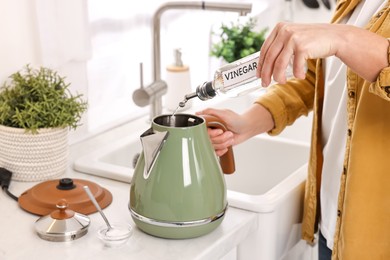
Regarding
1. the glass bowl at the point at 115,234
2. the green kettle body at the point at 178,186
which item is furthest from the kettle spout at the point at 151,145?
the glass bowl at the point at 115,234

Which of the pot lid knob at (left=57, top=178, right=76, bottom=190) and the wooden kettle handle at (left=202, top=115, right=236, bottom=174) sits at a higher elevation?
the wooden kettle handle at (left=202, top=115, right=236, bottom=174)

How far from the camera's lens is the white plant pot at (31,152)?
4.37ft

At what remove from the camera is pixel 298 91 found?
1466 mm

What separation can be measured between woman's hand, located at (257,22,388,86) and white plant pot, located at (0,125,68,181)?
21.1 inches

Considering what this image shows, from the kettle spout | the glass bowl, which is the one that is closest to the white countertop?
the glass bowl

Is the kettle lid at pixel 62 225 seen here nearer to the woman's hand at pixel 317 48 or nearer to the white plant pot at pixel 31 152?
the white plant pot at pixel 31 152

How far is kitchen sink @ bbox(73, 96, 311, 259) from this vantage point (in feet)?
4.19

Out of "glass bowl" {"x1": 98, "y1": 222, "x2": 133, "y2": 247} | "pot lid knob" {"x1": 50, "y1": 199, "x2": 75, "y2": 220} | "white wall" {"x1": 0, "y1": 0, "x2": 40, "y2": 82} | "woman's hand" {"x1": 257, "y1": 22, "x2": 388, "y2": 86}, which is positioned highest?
"woman's hand" {"x1": 257, "y1": 22, "x2": 388, "y2": 86}

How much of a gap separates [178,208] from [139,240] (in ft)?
0.31

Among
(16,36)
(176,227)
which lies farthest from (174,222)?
(16,36)

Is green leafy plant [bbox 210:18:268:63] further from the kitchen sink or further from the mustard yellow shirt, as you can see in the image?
the mustard yellow shirt

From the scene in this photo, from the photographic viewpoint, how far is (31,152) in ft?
4.42

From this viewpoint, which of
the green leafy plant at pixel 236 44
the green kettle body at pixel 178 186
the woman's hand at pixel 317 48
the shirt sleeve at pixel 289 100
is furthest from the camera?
the green leafy plant at pixel 236 44

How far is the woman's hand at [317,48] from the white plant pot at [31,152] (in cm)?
54
